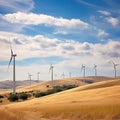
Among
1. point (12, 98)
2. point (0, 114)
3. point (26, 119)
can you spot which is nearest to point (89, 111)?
point (26, 119)

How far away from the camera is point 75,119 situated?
36188 mm

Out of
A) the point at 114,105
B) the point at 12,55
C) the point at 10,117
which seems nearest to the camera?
the point at 10,117

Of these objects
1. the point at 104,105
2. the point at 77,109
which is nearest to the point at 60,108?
the point at 77,109

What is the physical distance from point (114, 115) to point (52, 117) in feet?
23.5

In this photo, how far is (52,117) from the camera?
38.1 meters

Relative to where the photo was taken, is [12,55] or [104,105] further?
[12,55]

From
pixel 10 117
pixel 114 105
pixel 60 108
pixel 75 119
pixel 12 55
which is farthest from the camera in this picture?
pixel 12 55

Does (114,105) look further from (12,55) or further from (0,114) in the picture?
(12,55)

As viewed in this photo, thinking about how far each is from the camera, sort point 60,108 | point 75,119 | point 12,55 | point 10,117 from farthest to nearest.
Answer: point 12,55 → point 60,108 → point 75,119 → point 10,117

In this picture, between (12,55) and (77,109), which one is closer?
(77,109)

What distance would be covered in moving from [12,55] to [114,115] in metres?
67.0

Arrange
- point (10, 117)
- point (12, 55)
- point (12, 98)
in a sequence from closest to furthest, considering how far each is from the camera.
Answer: point (10, 117) < point (12, 98) < point (12, 55)

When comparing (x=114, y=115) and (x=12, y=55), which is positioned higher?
(x=12, y=55)

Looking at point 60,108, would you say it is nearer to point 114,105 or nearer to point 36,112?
point 36,112
